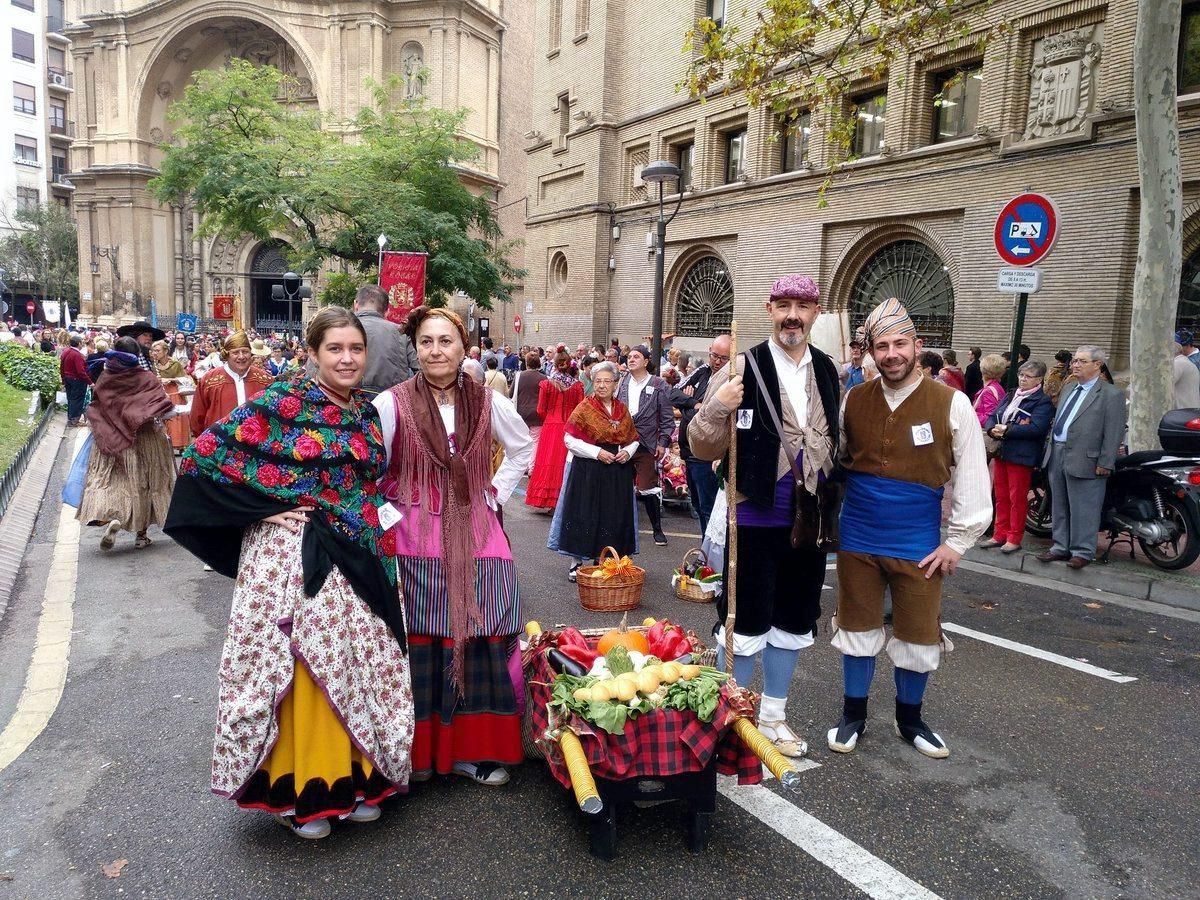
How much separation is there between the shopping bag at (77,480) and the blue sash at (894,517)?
7094 millimetres

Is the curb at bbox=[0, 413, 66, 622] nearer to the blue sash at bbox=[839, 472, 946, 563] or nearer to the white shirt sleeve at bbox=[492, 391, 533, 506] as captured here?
the white shirt sleeve at bbox=[492, 391, 533, 506]

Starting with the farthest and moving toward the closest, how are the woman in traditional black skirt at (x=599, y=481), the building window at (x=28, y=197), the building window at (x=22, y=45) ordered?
the building window at (x=28, y=197)
the building window at (x=22, y=45)
the woman in traditional black skirt at (x=599, y=481)

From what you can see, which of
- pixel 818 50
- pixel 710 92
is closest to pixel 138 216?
pixel 710 92

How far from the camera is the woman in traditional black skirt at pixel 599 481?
6.88 meters

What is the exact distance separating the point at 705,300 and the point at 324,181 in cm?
1134

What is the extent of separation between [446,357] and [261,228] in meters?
24.3

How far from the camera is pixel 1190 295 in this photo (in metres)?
12.5

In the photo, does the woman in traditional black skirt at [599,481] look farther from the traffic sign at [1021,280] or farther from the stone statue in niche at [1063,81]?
the stone statue in niche at [1063,81]

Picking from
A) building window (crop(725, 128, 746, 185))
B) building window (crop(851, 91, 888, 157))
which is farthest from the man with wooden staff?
building window (crop(725, 128, 746, 185))

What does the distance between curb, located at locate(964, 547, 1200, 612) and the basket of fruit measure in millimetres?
3200

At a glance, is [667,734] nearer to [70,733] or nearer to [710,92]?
[70,733]

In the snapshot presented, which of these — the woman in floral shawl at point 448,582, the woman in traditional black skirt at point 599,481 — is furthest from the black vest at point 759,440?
the woman in traditional black skirt at point 599,481

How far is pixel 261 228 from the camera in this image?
24906 mm

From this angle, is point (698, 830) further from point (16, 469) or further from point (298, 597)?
point (16, 469)
